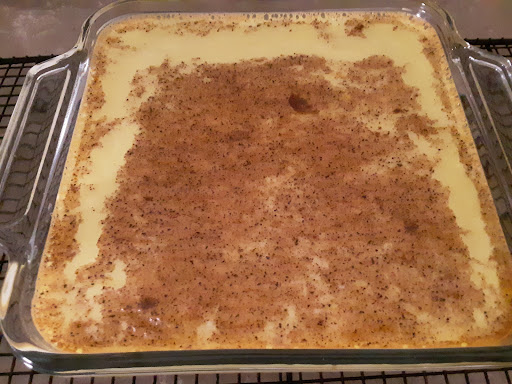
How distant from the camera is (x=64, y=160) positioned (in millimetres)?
1037

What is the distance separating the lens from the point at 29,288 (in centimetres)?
88

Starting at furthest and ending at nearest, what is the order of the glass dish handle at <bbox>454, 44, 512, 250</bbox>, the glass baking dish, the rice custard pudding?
1. the glass dish handle at <bbox>454, 44, 512, 250</bbox>
2. the rice custard pudding
3. the glass baking dish

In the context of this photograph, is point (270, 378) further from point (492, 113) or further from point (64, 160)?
point (492, 113)

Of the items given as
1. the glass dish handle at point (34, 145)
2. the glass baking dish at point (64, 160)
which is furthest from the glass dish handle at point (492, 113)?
the glass dish handle at point (34, 145)

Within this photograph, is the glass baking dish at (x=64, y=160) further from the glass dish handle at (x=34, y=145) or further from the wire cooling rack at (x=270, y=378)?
the wire cooling rack at (x=270, y=378)

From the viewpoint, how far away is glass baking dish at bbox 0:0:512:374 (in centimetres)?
73

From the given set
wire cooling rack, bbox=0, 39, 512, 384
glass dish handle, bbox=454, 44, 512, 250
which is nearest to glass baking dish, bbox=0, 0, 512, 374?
glass dish handle, bbox=454, 44, 512, 250

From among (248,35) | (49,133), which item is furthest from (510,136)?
(49,133)

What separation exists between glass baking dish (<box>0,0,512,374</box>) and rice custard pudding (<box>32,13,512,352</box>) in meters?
0.03

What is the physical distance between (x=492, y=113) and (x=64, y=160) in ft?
3.21

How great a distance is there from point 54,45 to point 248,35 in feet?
2.19

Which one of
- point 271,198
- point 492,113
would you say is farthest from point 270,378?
point 492,113

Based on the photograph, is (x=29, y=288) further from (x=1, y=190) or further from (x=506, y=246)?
(x=506, y=246)

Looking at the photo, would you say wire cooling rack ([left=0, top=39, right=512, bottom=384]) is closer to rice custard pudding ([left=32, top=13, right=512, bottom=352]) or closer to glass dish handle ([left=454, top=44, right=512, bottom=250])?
rice custard pudding ([left=32, top=13, right=512, bottom=352])
